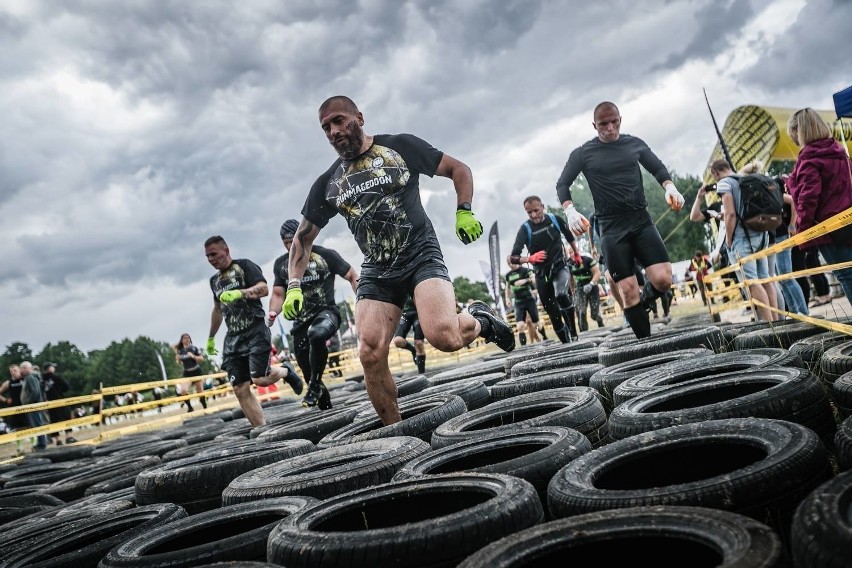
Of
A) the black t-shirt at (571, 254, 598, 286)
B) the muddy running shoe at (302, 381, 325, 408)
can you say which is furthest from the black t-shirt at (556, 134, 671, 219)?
the black t-shirt at (571, 254, 598, 286)

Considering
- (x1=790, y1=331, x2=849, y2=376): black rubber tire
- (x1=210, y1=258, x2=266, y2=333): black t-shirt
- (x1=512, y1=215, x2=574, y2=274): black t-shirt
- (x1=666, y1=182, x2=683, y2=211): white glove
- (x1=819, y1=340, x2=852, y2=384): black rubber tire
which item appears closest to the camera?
(x1=819, y1=340, x2=852, y2=384): black rubber tire

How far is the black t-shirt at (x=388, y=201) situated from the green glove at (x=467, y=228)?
8.0 inches

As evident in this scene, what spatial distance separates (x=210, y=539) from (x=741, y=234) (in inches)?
263

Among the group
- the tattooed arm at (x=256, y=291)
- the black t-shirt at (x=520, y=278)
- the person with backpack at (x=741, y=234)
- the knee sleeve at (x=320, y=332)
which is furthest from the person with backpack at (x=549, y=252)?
the tattooed arm at (x=256, y=291)

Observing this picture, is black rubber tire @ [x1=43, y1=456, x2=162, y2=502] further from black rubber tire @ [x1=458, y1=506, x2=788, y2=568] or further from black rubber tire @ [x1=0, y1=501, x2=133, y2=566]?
black rubber tire @ [x1=458, y1=506, x2=788, y2=568]

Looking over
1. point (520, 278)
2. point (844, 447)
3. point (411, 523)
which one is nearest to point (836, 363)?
point (844, 447)

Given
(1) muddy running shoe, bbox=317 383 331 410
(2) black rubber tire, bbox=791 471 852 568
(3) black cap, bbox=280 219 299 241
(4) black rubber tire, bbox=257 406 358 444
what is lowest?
(2) black rubber tire, bbox=791 471 852 568

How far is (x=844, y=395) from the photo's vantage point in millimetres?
2494

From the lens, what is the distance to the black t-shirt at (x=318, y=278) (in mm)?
7316

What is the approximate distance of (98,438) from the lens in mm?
14508

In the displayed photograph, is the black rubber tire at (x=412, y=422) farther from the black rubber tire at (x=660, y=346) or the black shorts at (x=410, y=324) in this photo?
the black shorts at (x=410, y=324)

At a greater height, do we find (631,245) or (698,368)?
(631,245)

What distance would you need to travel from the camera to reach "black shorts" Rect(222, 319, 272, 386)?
7.26 m

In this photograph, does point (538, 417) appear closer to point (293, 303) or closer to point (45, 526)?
point (293, 303)
